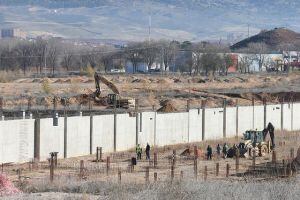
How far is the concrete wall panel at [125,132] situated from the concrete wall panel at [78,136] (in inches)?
103

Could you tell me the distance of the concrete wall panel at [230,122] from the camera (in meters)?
48.1

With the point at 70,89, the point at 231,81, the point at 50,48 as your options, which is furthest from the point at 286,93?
the point at 50,48

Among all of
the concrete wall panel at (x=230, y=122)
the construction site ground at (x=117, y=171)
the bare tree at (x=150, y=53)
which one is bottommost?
the construction site ground at (x=117, y=171)

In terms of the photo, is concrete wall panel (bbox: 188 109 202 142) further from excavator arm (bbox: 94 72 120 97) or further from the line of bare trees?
the line of bare trees

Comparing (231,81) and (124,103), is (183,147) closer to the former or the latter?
(124,103)

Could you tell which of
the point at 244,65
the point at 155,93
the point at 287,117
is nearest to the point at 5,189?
the point at 287,117

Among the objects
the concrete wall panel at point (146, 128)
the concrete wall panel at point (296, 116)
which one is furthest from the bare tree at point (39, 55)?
the concrete wall panel at point (146, 128)

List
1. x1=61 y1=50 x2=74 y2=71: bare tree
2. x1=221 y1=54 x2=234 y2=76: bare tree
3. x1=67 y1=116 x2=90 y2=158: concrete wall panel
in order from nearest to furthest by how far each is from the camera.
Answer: x1=67 y1=116 x2=90 y2=158: concrete wall panel < x1=221 y1=54 x2=234 y2=76: bare tree < x1=61 y1=50 x2=74 y2=71: bare tree

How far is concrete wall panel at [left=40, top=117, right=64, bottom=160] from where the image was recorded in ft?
112

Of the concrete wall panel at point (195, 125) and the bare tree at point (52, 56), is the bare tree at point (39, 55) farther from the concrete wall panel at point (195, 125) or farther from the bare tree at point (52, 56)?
the concrete wall panel at point (195, 125)

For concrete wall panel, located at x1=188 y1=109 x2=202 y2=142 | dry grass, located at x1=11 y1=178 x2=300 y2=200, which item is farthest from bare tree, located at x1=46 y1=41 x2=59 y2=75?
dry grass, located at x1=11 y1=178 x2=300 y2=200

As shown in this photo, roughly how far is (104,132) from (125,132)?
1.74 metres

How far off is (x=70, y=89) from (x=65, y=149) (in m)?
38.9

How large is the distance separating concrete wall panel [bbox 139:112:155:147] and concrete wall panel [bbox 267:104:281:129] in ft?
42.9
